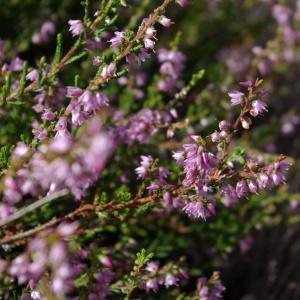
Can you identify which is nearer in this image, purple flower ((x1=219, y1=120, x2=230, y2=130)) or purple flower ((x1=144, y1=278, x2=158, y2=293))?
purple flower ((x1=219, y1=120, x2=230, y2=130))

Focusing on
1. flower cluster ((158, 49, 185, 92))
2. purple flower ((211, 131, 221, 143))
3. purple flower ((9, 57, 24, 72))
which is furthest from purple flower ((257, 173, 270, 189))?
flower cluster ((158, 49, 185, 92))

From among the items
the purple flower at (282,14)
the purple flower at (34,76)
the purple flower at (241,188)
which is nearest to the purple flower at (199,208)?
the purple flower at (241,188)

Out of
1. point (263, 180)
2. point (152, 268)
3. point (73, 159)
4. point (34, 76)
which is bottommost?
point (152, 268)

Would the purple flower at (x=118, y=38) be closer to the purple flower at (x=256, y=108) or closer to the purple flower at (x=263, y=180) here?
the purple flower at (x=256, y=108)

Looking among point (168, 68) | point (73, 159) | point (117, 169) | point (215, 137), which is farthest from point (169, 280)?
point (168, 68)

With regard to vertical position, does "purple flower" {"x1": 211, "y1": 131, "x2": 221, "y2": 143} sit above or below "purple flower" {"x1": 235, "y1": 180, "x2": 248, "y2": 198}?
above

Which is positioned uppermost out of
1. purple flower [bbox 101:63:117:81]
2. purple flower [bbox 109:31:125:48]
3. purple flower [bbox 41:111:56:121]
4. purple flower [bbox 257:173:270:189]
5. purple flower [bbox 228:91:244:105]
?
purple flower [bbox 109:31:125:48]

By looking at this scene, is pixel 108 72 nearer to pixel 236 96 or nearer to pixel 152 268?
pixel 236 96

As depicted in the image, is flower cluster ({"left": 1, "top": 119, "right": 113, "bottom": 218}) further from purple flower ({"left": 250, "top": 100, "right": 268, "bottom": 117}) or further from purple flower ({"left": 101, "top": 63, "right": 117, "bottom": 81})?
purple flower ({"left": 250, "top": 100, "right": 268, "bottom": 117})

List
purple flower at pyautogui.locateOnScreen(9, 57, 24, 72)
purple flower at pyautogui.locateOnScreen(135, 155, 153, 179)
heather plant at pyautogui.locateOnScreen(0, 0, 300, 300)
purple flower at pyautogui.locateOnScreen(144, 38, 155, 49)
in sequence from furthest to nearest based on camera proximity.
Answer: purple flower at pyautogui.locateOnScreen(9, 57, 24, 72)
purple flower at pyautogui.locateOnScreen(135, 155, 153, 179)
purple flower at pyautogui.locateOnScreen(144, 38, 155, 49)
heather plant at pyautogui.locateOnScreen(0, 0, 300, 300)

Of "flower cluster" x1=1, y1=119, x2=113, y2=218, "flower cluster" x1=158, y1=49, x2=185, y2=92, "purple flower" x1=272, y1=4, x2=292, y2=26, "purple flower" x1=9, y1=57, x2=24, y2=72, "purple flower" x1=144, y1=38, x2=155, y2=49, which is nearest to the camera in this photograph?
"flower cluster" x1=1, y1=119, x2=113, y2=218
